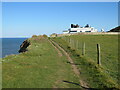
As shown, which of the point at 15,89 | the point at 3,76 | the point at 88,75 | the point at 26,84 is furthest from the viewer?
the point at 88,75

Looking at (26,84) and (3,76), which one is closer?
(26,84)

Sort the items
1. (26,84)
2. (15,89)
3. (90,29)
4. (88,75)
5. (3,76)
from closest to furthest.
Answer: (15,89), (26,84), (3,76), (88,75), (90,29)

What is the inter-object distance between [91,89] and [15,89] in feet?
12.3

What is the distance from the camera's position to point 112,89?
29.5 feet

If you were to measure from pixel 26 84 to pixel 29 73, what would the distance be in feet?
8.04

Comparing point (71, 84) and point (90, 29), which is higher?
point (90, 29)

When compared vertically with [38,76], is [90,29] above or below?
above

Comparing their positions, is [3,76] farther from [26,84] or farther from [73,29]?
[73,29]

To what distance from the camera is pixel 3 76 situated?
1077 centimetres

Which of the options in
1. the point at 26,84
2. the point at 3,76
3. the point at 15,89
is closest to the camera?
the point at 15,89

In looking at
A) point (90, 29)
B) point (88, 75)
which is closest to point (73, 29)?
point (90, 29)

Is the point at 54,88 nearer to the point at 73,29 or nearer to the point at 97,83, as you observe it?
the point at 97,83

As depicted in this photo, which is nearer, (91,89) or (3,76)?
(91,89)

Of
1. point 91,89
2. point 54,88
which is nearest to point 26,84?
point 54,88
